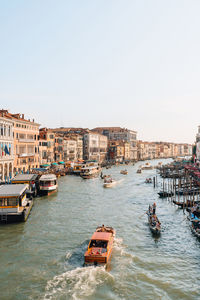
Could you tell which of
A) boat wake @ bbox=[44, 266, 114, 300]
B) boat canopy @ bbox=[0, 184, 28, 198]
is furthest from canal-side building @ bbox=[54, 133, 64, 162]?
boat wake @ bbox=[44, 266, 114, 300]

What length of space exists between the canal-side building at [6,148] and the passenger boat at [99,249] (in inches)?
1061

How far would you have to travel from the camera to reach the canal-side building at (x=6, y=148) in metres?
42.5

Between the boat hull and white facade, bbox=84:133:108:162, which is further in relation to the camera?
white facade, bbox=84:133:108:162

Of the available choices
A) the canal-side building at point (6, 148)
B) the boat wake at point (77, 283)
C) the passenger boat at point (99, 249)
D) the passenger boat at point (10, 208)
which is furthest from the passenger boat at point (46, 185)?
the boat wake at point (77, 283)

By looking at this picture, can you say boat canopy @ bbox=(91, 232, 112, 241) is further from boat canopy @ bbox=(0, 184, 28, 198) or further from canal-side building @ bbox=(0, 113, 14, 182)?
canal-side building @ bbox=(0, 113, 14, 182)

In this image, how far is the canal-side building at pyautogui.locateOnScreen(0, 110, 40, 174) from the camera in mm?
51156

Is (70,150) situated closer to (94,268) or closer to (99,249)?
(99,249)

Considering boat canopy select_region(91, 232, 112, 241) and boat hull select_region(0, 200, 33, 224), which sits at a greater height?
boat canopy select_region(91, 232, 112, 241)

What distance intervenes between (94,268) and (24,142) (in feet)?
141

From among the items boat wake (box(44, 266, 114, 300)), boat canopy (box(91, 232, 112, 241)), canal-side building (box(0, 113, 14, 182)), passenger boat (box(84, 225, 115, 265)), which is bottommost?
boat wake (box(44, 266, 114, 300))

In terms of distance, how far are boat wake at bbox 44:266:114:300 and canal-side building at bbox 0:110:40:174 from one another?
123 ft

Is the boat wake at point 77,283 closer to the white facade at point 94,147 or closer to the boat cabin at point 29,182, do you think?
the boat cabin at point 29,182

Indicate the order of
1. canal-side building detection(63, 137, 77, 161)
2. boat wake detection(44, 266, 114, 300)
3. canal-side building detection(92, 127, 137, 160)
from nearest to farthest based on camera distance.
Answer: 1. boat wake detection(44, 266, 114, 300)
2. canal-side building detection(63, 137, 77, 161)
3. canal-side building detection(92, 127, 137, 160)

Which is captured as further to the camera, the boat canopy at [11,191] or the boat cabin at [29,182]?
the boat cabin at [29,182]
